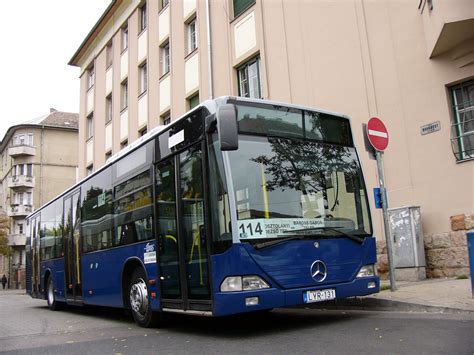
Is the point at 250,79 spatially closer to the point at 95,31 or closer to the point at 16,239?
the point at 95,31

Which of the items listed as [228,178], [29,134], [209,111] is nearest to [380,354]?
[228,178]

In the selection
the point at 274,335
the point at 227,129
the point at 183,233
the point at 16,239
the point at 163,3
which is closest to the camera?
the point at 227,129

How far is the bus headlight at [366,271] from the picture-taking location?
7.16 metres

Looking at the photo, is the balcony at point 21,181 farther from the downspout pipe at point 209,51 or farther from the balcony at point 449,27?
the balcony at point 449,27

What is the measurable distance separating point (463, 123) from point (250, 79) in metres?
8.28

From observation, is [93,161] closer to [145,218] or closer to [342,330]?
[145,218]

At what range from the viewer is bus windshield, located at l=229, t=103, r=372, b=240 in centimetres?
639

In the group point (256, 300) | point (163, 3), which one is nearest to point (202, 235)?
point (256, 300)

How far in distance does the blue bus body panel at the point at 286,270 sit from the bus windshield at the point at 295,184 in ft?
0.62

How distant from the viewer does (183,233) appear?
7113 millimetres

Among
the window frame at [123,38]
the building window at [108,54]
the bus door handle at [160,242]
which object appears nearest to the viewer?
the bus door handle at [160,242]

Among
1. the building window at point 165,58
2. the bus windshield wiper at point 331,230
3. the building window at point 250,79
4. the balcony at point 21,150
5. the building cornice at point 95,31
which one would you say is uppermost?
the balcony at point 21,150

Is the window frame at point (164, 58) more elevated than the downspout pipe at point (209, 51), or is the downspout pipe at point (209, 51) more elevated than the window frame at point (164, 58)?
the window frame at point (164, 58)

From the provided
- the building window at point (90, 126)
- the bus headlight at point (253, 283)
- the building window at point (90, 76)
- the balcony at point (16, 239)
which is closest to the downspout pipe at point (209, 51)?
the bus headlight at point (253, 283)
